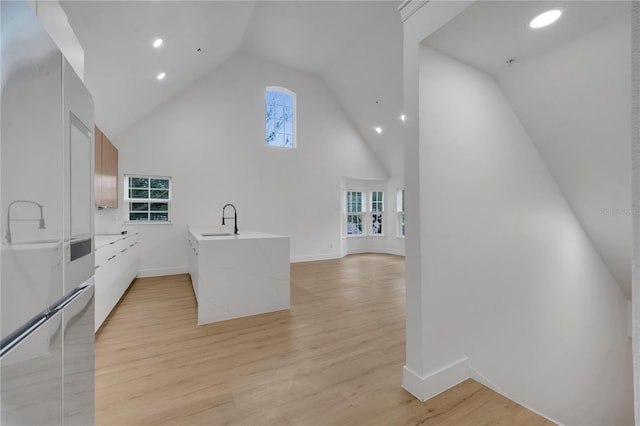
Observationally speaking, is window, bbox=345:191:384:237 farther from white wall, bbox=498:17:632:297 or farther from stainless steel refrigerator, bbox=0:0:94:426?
stainless steel refrigerator, bbox=0:0:94:426

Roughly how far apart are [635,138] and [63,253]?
3.84 feet

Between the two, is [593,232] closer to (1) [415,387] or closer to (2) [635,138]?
(1) [415,387]

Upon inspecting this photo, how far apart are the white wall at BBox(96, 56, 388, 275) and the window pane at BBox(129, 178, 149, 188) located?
8.1 inches

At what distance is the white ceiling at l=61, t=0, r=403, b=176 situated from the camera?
8.36 ft

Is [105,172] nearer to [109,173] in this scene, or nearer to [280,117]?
[109,173]

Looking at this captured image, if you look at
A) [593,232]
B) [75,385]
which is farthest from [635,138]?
[593,232]

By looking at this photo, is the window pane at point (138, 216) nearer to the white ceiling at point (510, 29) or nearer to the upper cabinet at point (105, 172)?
the upper cabinet at point (105, 172)

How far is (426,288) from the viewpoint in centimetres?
168

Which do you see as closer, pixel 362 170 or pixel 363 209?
pixel 362 170

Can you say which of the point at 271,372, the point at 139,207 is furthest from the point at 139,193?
the point at 271,372

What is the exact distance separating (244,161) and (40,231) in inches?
213

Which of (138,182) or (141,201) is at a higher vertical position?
(138,182)

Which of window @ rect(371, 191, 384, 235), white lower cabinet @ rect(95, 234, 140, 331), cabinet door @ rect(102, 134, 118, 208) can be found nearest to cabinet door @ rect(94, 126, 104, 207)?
cabinet door @ rect(102, 134, 118, 208)

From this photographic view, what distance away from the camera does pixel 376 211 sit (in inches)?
321
